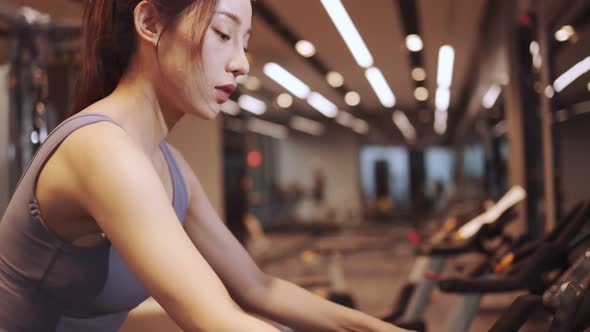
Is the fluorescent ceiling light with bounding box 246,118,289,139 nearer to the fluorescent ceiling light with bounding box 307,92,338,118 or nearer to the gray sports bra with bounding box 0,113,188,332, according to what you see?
the fluorescent ceiling light with bounding box 307,92,338,118

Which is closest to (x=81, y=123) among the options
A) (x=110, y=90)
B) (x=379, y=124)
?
(x=110, y=90)

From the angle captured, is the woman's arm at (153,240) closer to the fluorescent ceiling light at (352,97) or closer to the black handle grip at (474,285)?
the black handle grip at (474,285)

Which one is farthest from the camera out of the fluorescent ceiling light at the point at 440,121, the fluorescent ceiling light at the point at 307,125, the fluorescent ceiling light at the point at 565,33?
the fluorescent ceiling light at the point at 307,125

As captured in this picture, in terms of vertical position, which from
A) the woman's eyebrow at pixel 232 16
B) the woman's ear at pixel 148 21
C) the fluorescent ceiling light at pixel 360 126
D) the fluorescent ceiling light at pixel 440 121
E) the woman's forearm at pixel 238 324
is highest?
the woman's eyebrow at pixel 232 16

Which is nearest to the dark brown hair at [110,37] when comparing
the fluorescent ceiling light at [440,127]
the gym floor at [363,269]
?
the gym floor at [363,269]

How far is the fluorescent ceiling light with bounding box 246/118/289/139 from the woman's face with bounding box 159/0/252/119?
49.6 ft

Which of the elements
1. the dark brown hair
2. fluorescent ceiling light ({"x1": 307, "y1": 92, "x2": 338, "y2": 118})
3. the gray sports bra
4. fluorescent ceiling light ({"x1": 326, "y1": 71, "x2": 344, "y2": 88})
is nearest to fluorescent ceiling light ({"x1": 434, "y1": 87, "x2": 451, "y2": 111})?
fluorescent ceiling light ({"x1": 307, "y1": 92, "x2": 338, "y2": 118})

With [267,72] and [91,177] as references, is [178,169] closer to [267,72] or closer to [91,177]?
[91,177]

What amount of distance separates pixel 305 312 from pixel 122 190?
46cm

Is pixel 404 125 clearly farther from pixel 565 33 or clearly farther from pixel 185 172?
pixel 185 172

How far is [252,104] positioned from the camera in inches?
492

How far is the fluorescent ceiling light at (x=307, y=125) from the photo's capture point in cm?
1714

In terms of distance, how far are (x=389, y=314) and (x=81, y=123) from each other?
2528 millimetres

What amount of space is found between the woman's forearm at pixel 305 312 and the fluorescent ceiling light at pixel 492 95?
6271mm
